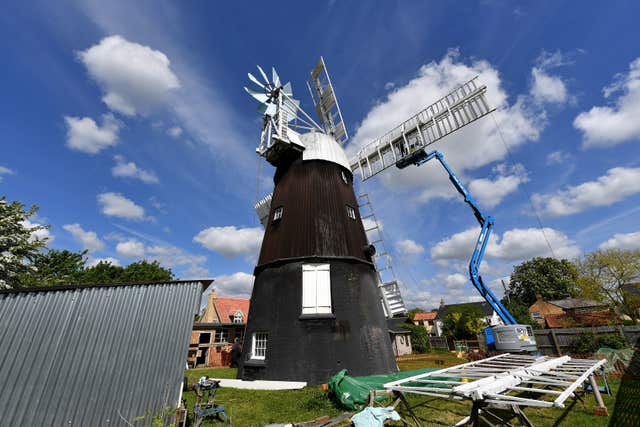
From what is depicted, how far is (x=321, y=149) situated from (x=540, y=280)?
65.5 meters

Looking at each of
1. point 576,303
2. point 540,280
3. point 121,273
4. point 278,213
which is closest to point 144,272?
point 121,273

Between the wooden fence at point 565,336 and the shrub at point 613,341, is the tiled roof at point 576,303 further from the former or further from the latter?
the shrub at point 613,341

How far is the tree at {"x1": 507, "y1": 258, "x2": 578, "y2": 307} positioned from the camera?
54.8 m

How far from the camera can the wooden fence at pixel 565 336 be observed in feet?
46.6

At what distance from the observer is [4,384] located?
5188 millimetres

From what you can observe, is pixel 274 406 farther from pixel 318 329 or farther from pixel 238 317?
pixel 238 317

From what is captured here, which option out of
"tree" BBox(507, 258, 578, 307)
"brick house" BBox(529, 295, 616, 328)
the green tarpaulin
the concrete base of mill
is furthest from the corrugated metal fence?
"tree" BBox(507, 258, 578, 307)

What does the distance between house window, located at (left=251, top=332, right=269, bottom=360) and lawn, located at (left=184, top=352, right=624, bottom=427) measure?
2.06m

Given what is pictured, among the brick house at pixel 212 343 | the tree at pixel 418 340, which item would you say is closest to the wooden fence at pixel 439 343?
the tree at pixel 418 340

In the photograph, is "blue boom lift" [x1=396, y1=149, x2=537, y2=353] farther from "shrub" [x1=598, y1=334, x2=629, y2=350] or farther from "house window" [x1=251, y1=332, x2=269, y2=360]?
"house window" [x1=251, y1=332, x2=269, y2=360]

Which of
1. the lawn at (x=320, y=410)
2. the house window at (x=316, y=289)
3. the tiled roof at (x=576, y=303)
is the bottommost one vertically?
the lawn at (x=320, y=410)

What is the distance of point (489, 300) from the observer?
1478 cm

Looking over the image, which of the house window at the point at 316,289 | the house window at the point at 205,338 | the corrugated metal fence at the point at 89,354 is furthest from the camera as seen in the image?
the house window at the point at 205,338

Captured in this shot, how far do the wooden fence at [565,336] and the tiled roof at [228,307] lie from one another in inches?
1244
